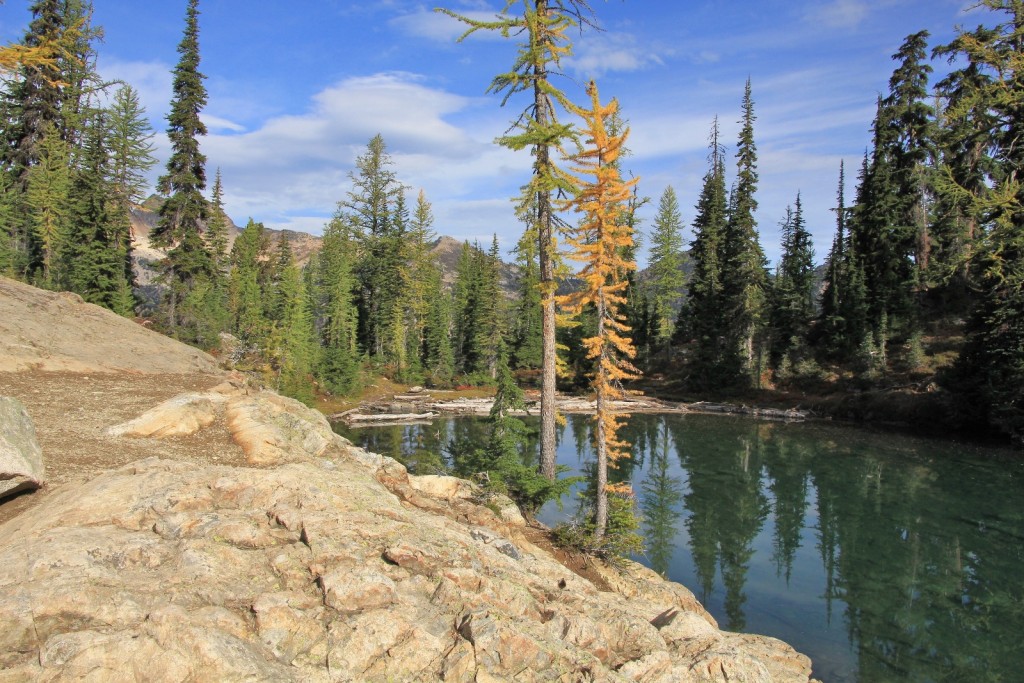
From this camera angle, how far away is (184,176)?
129 ft

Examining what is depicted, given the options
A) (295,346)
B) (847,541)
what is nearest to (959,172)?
(847,541)

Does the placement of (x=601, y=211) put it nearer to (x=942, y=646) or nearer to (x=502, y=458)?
(x=502, y=458)

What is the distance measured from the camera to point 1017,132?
84.2ft

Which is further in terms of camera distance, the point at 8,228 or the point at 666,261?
→ the point at 666,261

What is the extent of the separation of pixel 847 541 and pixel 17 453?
2340cm

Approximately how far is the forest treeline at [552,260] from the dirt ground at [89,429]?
27.2 feet

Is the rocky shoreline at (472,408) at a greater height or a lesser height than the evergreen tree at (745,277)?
lesser

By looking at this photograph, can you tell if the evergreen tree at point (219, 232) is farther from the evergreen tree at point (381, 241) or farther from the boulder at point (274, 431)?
the boulder at point (274, 431)

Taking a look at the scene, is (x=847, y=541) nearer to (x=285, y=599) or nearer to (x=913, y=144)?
(x=285, y=599)

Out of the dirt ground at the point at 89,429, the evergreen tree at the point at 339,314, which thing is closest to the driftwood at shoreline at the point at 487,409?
the evergreen tree at the point at 339,314

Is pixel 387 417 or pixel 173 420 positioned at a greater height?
pixel 173 420

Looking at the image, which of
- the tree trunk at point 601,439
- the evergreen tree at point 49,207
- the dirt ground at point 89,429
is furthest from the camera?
the evergreen tree at point 49,207

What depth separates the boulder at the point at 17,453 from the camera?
834 cm

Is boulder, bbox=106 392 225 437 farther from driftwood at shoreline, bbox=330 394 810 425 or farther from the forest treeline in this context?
driftwood at shoreline, bbox=330 394 810 425
